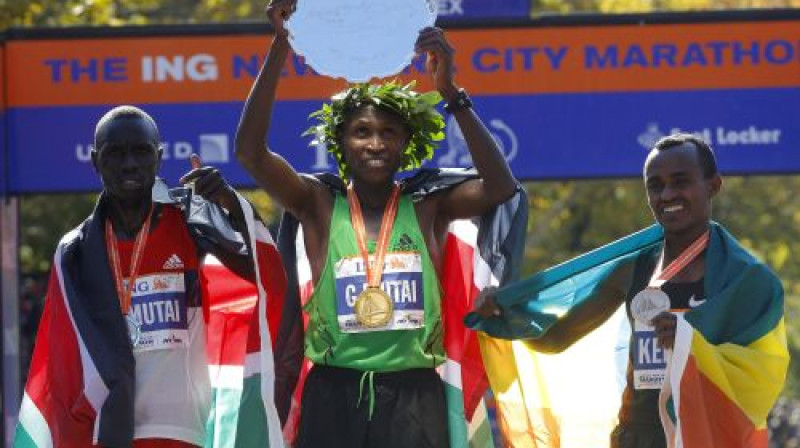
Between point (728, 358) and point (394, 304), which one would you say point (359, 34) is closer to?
point (394, 304)

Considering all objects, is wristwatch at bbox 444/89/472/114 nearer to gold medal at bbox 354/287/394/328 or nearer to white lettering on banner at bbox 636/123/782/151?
gold medal at bbox 354/287/394/328

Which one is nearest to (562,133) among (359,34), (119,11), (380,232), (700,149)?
(359,34)

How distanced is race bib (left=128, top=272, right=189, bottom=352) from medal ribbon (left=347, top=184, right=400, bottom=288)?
705mm

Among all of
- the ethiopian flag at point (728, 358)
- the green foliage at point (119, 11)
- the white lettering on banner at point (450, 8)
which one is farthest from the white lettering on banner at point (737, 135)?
the green foliage at point (119, 11)

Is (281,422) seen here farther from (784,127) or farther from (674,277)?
(784,127)

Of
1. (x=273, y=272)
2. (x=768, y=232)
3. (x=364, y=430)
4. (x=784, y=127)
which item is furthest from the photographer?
(x=768, y=232)

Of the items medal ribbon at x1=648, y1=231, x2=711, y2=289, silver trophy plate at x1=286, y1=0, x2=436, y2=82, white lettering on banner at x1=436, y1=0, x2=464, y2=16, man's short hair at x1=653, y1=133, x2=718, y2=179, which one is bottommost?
medal ribbon at x1=648, y1=231, x2=711, y2=289

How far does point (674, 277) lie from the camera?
776 cm

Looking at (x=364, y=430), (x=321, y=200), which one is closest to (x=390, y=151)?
(x=321, y=200)

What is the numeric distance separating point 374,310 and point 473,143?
0.74m

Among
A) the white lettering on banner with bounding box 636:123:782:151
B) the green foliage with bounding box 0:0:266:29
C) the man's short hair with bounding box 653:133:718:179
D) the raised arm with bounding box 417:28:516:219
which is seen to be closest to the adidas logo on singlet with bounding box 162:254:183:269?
the raised arm with bounding box 417:28:516:219

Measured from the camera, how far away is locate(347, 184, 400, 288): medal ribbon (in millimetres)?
7742

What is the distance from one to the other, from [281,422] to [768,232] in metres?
16.3

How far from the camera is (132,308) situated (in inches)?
310
